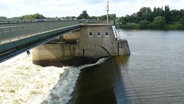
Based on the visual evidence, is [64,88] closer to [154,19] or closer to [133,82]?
[133,82]

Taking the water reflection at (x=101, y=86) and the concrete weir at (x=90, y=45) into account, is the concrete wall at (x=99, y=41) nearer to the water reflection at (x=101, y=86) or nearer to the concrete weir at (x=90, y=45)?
the concrete weir at (x=90, y=45)

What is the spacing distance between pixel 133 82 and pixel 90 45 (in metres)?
17.3

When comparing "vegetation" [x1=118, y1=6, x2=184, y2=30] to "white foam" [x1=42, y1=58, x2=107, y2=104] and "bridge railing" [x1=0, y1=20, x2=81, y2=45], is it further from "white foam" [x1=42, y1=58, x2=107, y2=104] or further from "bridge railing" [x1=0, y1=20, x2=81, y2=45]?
"bridge railing" [x1=0, y1=20, x2=81, y2=45]

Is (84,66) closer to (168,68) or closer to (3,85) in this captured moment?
(168,68)

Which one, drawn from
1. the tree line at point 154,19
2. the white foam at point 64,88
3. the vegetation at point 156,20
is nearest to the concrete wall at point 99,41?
the white foam at point 64,88

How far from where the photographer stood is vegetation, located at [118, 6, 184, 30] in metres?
132

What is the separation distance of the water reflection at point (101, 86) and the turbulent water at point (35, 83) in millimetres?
1048

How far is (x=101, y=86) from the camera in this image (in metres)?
28.8

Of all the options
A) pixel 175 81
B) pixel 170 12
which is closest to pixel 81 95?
pixel 175 81

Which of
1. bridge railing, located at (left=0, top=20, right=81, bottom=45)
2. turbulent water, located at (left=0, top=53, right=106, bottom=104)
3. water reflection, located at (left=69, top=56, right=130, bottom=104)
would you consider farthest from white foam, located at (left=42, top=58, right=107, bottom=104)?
bridge railing, located at (left=0, top=20, right=81, bottom=45)

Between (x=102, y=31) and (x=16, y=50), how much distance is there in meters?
30.3

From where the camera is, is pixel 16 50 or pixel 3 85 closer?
pixel 16 50

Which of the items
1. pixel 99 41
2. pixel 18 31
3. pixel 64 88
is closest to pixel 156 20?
pixel 99 41

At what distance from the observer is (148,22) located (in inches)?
5413
